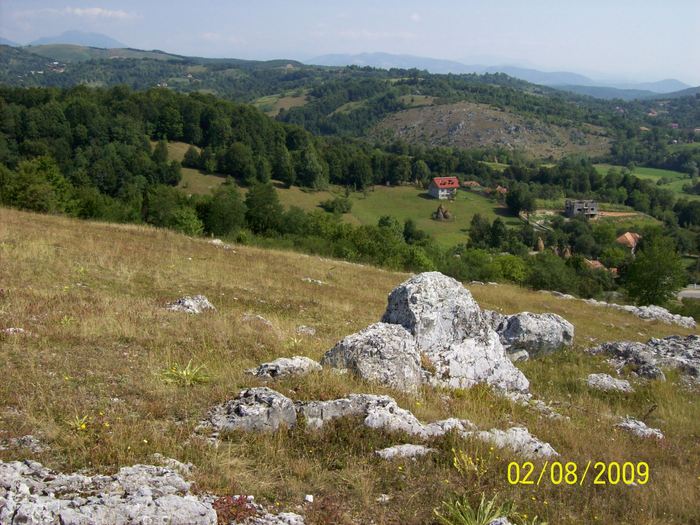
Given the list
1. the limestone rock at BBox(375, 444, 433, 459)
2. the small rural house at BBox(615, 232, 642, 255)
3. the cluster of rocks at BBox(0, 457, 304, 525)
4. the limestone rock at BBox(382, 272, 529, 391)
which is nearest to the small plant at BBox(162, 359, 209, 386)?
the cluster of rocks at BBox(0, 457, 304, 525)

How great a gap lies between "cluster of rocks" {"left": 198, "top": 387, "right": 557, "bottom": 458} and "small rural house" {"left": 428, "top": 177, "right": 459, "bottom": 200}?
135341 millimetres

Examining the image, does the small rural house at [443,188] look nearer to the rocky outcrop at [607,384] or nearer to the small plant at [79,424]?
the rocky outcrop at [607,384]

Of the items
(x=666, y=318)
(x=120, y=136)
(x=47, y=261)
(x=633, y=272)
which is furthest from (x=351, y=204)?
(x=47, y=261)

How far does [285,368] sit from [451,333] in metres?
4.74

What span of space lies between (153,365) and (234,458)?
3590 millimetres

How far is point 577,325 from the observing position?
2706 centimetres

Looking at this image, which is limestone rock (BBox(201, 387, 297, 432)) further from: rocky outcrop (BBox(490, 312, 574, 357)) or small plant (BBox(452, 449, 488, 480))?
rocky outcrop (BBox(490, 312, 574, 357))

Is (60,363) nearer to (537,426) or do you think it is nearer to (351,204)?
(537,426)

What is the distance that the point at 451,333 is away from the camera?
12508 mm

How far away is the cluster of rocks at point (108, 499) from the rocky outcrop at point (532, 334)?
12411 mm

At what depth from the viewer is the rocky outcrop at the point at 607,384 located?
43.9 feet

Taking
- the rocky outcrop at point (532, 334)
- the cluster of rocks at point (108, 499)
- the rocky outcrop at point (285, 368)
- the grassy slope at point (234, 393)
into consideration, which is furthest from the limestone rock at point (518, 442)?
the rocky outcrop at point (532, 334)

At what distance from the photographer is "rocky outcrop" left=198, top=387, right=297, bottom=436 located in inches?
286

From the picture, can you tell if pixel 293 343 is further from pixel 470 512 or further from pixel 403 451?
pixel 470 512
